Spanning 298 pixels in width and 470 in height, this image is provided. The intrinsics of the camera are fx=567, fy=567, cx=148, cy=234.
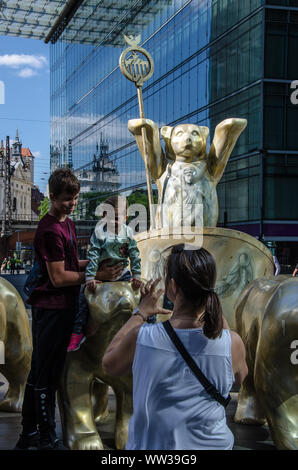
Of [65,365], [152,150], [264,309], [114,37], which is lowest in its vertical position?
[65,365]

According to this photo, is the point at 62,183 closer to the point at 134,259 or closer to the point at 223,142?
the point at 134,259

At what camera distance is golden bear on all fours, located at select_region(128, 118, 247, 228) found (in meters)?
5.52

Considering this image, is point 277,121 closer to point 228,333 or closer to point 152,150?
point 152,150

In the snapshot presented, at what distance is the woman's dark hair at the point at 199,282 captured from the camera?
177 cm

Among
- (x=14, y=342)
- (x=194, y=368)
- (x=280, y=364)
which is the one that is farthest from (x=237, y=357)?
(x=14, y=342)

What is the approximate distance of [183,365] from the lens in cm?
172

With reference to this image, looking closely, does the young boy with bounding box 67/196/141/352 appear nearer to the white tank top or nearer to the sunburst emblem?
the white tank top

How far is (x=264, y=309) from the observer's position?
343cm

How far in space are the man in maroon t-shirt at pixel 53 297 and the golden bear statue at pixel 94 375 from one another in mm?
88

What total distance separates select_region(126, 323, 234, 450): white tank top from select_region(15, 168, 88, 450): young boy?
60.2 inches

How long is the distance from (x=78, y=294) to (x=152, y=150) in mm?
2698

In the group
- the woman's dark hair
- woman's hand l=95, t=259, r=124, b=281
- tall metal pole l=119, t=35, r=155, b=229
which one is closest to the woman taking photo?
the woman's dark hair

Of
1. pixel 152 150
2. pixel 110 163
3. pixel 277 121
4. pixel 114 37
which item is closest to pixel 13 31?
pixel 114 37

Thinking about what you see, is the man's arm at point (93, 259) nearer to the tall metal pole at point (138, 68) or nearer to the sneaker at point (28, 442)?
the sneaker at point (28, 442)
